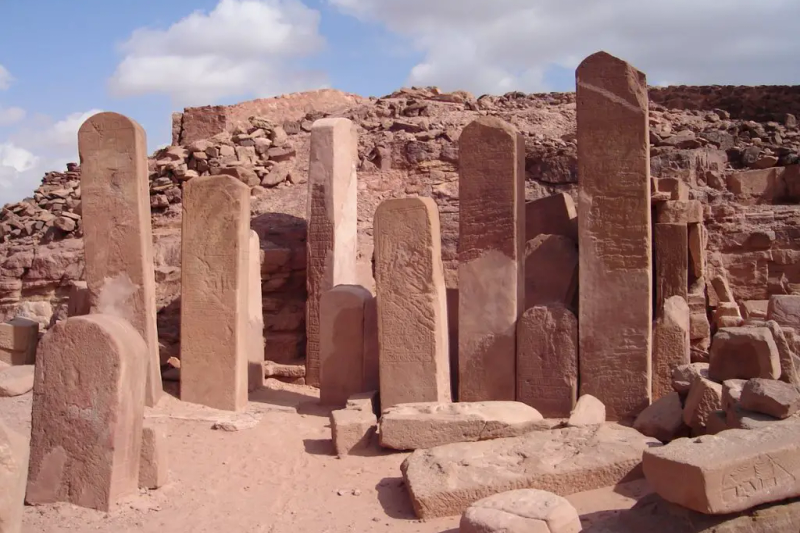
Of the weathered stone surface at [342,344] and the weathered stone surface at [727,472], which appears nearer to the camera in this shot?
the weathered stone surface at [727,472]

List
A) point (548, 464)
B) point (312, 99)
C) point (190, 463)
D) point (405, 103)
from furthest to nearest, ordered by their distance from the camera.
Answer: point (312, 99) < point (405, 103) < point (190, 463) < point (548, 464)

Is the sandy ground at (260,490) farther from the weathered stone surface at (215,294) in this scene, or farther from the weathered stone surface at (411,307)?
the weathered stone surface at (411,307)

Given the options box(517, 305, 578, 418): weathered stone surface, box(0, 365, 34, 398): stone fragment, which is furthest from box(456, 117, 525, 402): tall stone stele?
box(0, 365, 34, 398): stone fragment

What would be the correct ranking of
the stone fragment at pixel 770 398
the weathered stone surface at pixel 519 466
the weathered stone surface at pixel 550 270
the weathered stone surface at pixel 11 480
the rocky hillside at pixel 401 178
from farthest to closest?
the rocky hillside at pixel 401 178 → the weathered stone surface at pixel 550 270 → the weathered stone surface at pixel 519 466 → the stone fragment at pixel 770 398 → the weathered stone surface at pixel 11 480

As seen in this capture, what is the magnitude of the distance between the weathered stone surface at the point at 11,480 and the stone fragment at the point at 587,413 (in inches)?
154

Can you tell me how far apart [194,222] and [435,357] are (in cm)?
279

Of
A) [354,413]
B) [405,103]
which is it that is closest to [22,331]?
[354,413]

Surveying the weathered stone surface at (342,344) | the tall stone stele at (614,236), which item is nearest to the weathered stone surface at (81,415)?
the weathered stone surface at (342,344)

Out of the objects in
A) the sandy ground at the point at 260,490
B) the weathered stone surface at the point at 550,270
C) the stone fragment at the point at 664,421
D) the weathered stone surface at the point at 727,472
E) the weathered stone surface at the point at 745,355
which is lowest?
the sandy ground at the point at 260,490

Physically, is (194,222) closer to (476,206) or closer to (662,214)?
(476,206)

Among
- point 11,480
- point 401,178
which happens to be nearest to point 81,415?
point 11,480

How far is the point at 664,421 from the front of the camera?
571 cm

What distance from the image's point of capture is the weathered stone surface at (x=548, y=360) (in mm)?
6551

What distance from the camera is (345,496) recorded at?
5.21 meters
